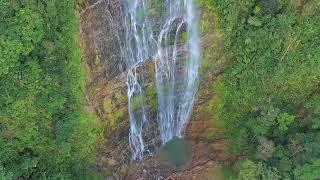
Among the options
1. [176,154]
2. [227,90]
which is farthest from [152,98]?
[176,154]

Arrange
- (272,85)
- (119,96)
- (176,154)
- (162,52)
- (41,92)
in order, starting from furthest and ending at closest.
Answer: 1. (176,154)
2. (272,85)
3. (119,96)
4. (162,52)
5. (41,92)

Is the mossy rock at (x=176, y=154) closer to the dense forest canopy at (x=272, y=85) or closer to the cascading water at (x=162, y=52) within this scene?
the cascading water at (x=162, y=52)

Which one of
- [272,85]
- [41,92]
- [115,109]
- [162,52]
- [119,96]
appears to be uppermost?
[162,52]

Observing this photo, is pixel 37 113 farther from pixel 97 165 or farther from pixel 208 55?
pixel 208 55

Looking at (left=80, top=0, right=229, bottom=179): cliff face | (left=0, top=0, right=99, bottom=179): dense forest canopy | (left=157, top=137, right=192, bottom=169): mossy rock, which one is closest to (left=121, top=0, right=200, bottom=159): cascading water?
(left=80, top=0, right=229, bottom=179): cliff face

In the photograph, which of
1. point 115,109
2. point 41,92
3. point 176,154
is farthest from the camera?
point 176,154

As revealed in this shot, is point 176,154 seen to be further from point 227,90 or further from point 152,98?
point 227,90

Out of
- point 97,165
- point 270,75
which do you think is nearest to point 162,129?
point 97,165
